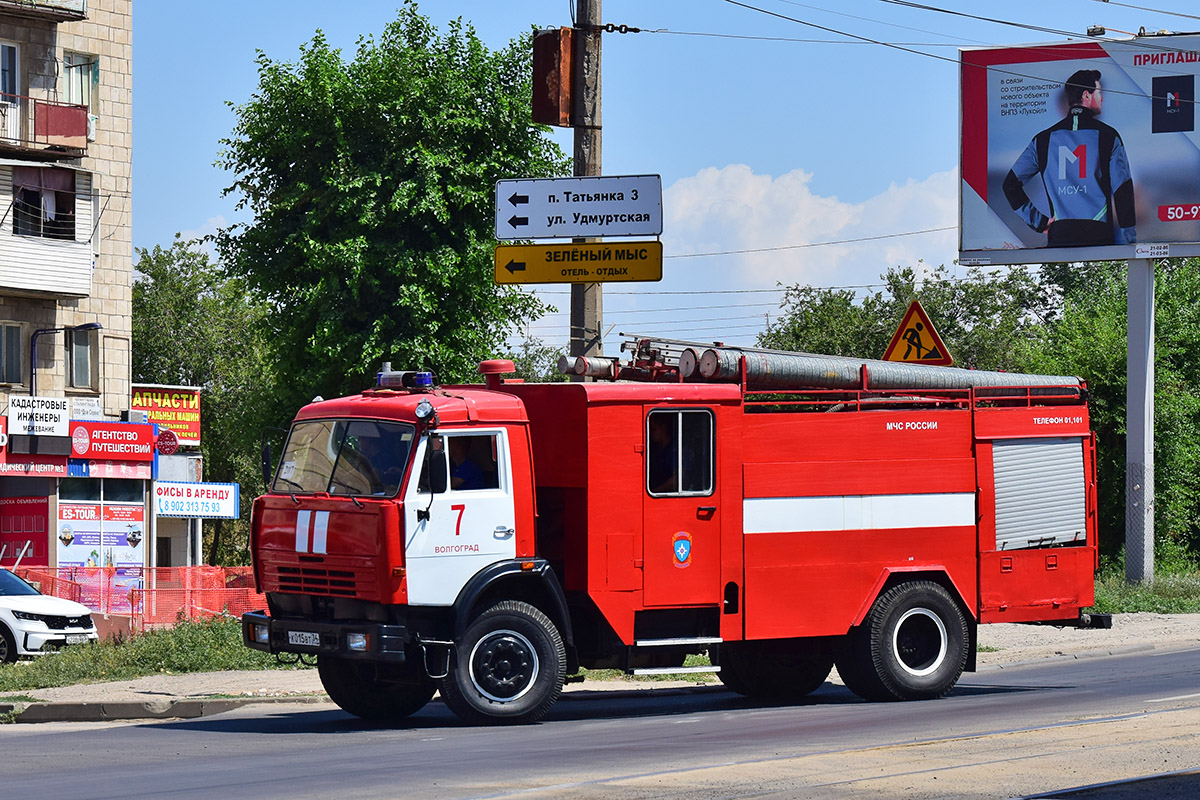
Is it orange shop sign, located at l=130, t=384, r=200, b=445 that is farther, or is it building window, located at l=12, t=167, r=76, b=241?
orange shop sign, located at l=130, t=384, r=200, b=445

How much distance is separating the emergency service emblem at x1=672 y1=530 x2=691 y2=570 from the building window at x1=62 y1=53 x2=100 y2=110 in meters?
30.2

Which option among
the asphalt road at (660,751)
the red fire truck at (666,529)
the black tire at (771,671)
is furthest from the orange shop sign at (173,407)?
the red fire truck at (666,529)

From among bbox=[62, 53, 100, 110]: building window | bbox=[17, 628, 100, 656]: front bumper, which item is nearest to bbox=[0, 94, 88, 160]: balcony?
bbox=[62, 53, 100, 110]: building window

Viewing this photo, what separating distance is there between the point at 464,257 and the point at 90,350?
31.3 feet

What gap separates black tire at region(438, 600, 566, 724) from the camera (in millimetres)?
13633

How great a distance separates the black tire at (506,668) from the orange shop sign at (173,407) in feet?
102

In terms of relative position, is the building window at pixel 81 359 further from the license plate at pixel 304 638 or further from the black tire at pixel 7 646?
the license plate at pixel 304 638

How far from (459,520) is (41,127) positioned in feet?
95.7

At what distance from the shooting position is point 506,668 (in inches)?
547

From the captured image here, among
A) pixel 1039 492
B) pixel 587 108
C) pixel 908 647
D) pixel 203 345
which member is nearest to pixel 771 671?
pixel 908 647

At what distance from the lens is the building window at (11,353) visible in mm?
38875

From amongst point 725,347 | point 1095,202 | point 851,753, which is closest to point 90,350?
point 1095,202

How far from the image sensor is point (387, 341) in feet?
132

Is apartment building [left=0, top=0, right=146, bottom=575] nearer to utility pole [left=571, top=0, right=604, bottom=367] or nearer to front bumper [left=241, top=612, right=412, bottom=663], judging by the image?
front bumper [left=241, top=612, right=412, bottom=663]
